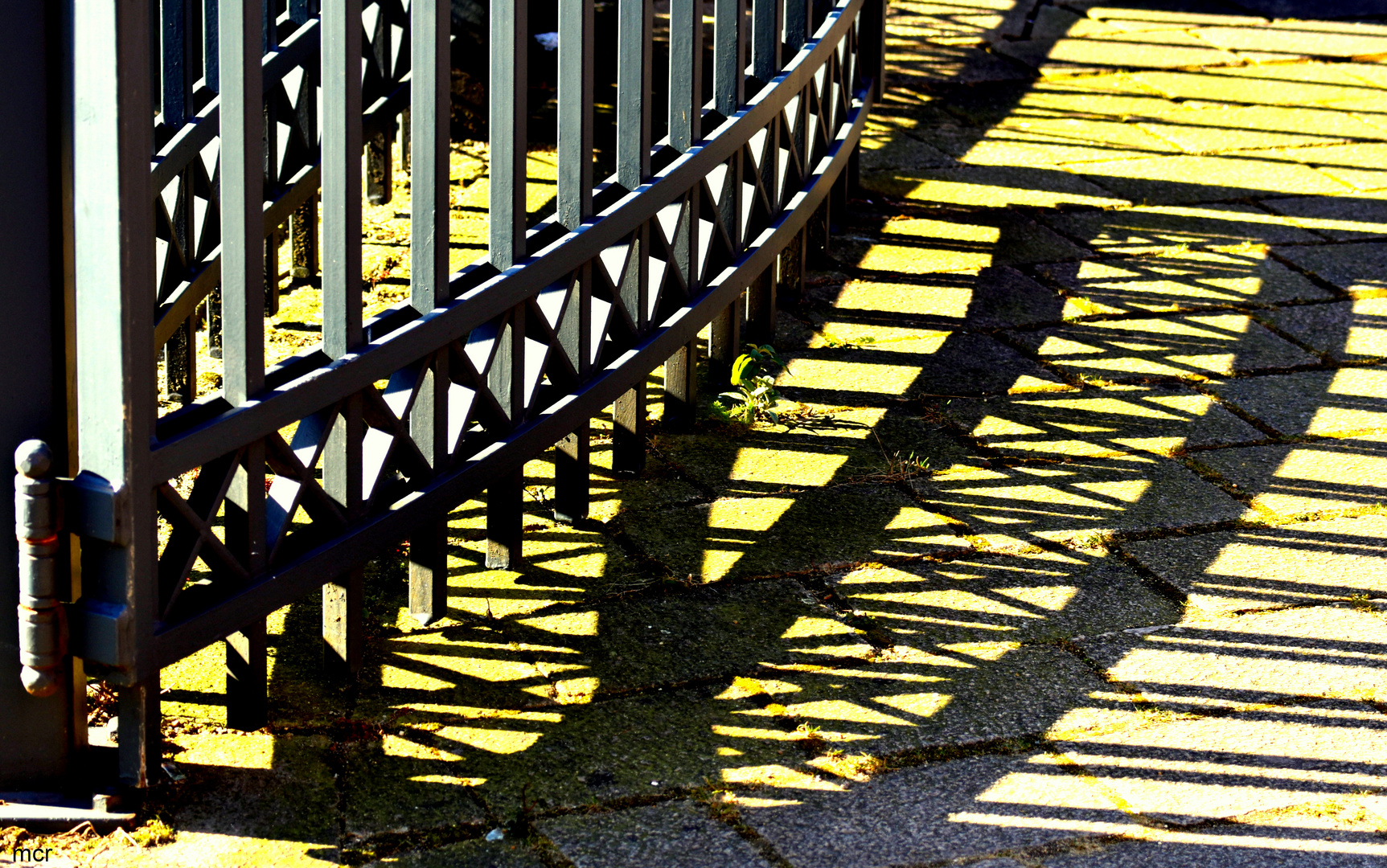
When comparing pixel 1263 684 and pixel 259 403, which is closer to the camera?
pixel 259 403

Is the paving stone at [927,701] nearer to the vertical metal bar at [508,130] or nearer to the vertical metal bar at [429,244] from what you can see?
the vertical metal bar at [429,244]

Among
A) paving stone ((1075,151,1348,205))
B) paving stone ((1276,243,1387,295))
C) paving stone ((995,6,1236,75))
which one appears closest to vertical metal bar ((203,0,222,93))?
paving stone ((1075,151,1348,205))

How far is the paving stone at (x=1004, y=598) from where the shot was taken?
3.86 metres

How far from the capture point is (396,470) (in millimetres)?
3691

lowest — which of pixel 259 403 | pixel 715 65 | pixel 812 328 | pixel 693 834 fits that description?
pixel 693 834

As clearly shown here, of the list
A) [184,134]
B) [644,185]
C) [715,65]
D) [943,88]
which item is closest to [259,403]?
[644,185]

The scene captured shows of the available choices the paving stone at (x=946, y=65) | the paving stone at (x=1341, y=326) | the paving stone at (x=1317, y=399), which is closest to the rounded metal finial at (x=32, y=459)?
the paving stone at (x=1317, y=399)

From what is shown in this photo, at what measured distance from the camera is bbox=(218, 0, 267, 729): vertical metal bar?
9.27ft

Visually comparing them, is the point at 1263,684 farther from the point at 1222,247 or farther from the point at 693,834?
the point at 1222,247

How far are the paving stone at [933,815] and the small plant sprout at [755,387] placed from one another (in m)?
1.79

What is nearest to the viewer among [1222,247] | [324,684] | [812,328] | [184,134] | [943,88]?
[324,684]

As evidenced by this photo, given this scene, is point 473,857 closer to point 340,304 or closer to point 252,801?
point 252,801

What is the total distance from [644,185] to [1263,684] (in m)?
1.93

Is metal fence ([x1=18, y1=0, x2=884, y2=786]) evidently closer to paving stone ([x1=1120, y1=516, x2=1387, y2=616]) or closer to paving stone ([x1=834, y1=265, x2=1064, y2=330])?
paving stone ([x1=834, y1=265, x2=1064, y2=330])
